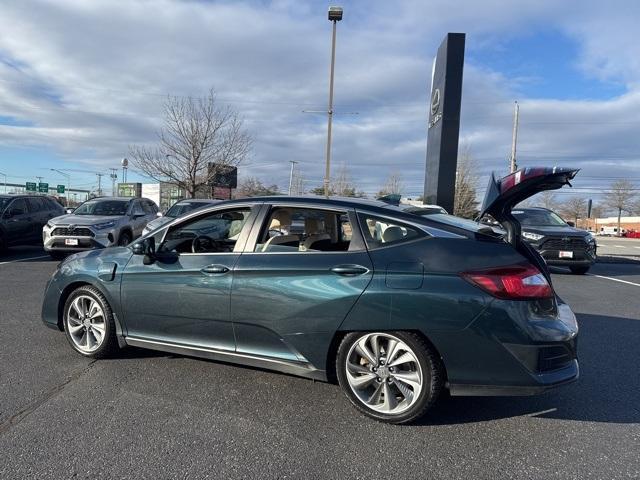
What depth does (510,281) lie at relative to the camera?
317 centimetres

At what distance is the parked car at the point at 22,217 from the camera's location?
12578 mm

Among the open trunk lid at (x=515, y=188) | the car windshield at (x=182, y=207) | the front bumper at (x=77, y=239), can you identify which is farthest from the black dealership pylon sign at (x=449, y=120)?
the open trunk lid at (x=515, y=188)

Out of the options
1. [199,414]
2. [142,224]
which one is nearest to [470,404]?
[199,414]

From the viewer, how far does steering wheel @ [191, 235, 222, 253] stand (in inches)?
190

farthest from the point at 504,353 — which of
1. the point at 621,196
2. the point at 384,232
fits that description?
the point at 621,196

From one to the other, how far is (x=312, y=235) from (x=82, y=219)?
940 centimetres

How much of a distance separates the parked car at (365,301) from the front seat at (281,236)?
0.01m

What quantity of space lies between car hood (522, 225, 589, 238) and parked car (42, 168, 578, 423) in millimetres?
8731

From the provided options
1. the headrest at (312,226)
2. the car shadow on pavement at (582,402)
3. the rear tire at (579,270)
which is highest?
the headrest at (312,226)

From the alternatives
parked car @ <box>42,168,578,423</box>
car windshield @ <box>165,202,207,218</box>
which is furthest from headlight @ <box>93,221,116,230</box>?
parked car @ <box>42,168,578,423</box>

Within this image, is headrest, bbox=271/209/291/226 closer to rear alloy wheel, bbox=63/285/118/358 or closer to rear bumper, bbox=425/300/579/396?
rear bumper, bbox=425/300/579/396

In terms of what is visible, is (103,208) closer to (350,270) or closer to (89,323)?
(89,323)

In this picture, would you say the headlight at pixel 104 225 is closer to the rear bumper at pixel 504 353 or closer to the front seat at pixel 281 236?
the front seat at pixel 281 236

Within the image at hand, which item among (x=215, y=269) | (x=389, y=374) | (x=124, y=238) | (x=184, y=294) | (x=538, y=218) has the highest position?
(x=538, y=218)
